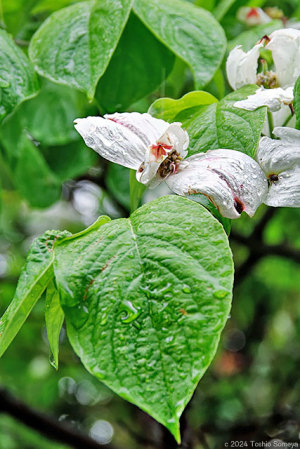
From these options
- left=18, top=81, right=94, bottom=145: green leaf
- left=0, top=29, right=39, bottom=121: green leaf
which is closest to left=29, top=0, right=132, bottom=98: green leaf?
left=0, top=29, right=39, bottom=121: green leaf

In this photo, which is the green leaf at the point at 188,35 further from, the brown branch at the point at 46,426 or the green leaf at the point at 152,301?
the brown branch at the point at 46,426

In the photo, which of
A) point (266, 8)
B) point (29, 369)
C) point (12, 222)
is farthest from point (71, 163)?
point (12, 222)

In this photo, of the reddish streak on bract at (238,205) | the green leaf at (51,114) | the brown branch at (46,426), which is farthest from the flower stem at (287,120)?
the brown branch at (46,426)

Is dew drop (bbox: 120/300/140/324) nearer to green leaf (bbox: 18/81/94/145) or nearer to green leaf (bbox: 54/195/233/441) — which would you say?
green leaf (bbox: 54/195/233/441)

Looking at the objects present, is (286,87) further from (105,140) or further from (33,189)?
(33,189)

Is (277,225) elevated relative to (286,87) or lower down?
lower down

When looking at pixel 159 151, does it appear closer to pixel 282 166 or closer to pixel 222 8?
pixel 282 166
